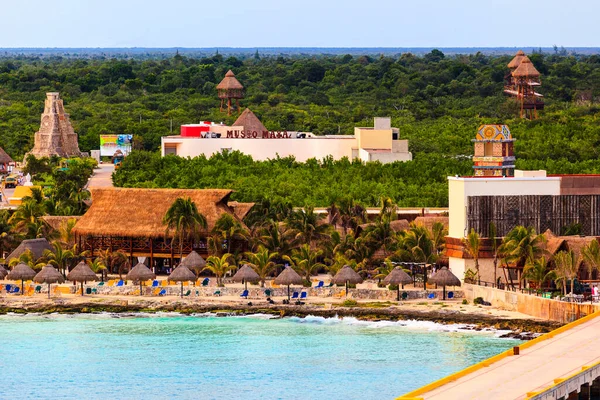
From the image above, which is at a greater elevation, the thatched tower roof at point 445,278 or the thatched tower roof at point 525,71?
the thatched tower roof at point 525,71

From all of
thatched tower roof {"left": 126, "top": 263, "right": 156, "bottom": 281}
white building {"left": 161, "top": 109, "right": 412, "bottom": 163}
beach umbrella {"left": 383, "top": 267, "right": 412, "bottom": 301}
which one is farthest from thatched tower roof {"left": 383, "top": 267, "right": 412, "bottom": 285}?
white building {"left": 161, "top": 109, "right": 412, "bottom": 163}

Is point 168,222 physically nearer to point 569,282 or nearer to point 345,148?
point 569,282

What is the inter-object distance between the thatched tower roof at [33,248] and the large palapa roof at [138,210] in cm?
142

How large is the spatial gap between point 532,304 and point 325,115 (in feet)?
237

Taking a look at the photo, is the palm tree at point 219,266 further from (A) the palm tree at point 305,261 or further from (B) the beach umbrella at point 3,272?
(B) the beach umbrella at point 3,272

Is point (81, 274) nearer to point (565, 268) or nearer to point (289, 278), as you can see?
point (289, 278)

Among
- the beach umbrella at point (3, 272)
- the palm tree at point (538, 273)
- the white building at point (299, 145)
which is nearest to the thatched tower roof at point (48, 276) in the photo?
the beach umbrella at point (3, 272)

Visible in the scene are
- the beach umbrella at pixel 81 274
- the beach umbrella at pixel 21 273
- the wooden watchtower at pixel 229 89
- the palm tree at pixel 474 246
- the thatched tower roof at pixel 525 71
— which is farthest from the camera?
the wooden watchtower at pixel 229 89

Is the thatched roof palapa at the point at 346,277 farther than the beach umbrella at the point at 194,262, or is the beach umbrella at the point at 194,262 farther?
the beach umbrella at the point at 194,262

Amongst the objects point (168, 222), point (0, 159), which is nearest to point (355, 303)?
point (168, 222)

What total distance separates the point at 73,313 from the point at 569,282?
679 inches

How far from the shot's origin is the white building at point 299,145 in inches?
3445

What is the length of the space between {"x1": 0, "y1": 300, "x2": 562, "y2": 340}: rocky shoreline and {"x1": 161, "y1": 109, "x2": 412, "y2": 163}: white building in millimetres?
30017

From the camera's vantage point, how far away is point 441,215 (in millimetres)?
67375
